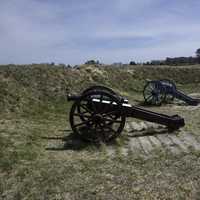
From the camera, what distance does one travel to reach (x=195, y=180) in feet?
19.2

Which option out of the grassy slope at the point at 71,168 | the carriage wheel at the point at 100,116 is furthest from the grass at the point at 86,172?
the carriage wheel at the point at 100,116

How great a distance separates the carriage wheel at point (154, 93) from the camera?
17.6 m

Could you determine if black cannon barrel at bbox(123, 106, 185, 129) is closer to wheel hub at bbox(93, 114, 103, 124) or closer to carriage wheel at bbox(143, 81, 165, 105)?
wheel hub at bbox(93, 114, 103, 124)

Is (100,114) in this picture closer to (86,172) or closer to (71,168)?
(71,168)

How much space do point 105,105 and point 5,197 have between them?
151 inches

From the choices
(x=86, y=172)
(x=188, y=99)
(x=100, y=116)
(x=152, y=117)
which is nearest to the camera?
(x=86, y=172)

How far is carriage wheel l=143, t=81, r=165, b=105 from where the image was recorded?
17.6 metres

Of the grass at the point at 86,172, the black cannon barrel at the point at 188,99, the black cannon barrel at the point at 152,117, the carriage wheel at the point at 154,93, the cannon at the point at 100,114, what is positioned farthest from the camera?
the carriage wheel at the point at 154,93

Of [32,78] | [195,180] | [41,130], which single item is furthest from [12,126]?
[32,78]

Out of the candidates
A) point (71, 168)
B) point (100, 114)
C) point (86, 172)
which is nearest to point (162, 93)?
point (100, 114)

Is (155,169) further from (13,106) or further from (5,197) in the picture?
(13,106)

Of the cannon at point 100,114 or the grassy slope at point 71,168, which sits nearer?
the grassy slope at point 71,168

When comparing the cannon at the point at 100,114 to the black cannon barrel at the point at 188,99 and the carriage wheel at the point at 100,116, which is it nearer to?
the carriage wheel at the point at 100,116

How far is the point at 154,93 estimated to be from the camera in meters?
17.7
